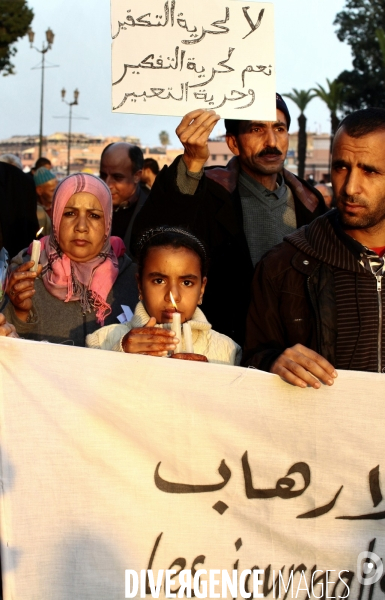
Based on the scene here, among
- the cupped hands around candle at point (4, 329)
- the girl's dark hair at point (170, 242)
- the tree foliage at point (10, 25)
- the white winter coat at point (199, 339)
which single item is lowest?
the white winter coat at point (199, 339)

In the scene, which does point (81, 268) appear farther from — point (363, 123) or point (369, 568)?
point (369, 568)

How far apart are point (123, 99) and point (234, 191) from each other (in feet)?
2.93

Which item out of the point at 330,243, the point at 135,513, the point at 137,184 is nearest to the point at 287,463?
the point at 135,513

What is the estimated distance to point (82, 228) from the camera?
3.73 meters

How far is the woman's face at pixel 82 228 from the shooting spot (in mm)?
3742

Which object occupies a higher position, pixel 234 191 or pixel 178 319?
pixel 234 191

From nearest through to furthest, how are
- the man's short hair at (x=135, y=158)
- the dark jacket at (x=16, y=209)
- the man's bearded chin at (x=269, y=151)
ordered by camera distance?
the man's bearded chin at (x=269, y=151) < the dark jacket at (x=16, y=209) < the man's short hair at (x=135, y=158)

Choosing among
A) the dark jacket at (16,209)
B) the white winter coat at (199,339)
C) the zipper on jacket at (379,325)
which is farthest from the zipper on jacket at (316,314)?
the dark jacket at (16,209)

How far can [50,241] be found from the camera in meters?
3.87

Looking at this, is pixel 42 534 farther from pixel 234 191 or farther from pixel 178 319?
pixel 234 191

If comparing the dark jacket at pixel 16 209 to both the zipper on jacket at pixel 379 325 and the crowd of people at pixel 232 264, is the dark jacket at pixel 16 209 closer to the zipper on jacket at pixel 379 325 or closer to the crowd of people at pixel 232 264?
the crowd of people at pixel 232 264

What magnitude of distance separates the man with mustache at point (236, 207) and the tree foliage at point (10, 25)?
1406 inches

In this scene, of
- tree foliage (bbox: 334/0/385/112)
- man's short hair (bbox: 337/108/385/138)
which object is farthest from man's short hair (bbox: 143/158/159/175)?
tree foliage (bbox: 334/0/385/112)

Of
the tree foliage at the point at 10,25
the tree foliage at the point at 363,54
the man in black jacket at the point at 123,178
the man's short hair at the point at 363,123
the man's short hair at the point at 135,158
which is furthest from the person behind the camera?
the tree foliage at the point at 363,54
